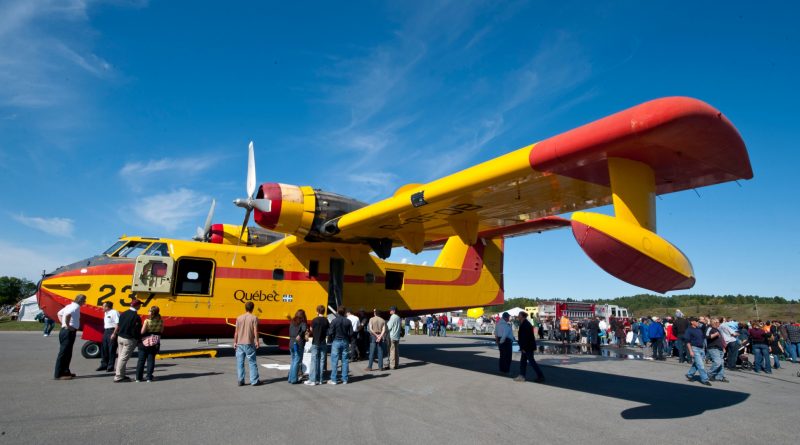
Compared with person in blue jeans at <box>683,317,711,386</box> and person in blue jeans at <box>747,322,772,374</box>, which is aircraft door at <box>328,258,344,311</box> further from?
person in blue jeans at <box>747,322,772,374</box>

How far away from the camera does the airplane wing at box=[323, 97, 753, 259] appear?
5.38 metres

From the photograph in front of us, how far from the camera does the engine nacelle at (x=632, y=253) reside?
5.44m

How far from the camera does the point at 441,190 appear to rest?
8.32m

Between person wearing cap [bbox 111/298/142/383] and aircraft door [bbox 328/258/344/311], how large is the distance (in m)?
5.64

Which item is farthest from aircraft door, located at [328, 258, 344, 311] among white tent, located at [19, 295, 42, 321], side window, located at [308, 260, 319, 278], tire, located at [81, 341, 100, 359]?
white tent, located at [19, 295, 42, 321]

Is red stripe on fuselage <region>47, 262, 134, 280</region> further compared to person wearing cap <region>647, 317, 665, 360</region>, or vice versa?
person wearing cap <region>647, 317, 665, 360</region>

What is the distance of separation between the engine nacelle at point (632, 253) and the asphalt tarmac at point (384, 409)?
1.92 metres

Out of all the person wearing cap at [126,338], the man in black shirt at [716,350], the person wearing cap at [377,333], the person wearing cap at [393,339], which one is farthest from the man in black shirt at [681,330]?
the person wearing cap at [126,338]

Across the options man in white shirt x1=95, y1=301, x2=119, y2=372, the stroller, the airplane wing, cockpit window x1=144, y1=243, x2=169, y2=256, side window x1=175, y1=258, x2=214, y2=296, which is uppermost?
the airplane wing

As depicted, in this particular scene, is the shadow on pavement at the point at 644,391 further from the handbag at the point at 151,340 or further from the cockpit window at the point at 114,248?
the cockpit window at the point at 114,248

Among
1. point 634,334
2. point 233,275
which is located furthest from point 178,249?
point 634,334

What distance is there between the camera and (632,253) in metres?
5.42

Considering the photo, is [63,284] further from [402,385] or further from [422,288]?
[422,288]

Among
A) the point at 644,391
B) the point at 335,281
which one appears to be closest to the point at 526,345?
the point at 644,391
